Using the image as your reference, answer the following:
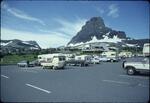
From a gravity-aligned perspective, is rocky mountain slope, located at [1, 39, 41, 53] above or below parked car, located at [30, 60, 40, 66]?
above

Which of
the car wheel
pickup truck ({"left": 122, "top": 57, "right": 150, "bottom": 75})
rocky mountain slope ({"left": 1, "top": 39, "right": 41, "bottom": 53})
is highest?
rocky mountain slope ({"left": 1, "top": 39, "right": 41, "bottom": 53})

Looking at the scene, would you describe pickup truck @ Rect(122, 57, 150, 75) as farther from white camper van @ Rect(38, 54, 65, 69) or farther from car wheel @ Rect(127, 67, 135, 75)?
white camper van @ Rect(38, 54, 65, 69)

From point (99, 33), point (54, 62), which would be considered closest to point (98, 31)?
point (99, 33)

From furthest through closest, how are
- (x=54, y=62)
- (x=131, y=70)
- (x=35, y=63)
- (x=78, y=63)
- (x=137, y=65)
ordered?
(x=35, y=63), (x=78, y=63), (x=54, y=62), (x=131, y=70), (x=137, y=65)

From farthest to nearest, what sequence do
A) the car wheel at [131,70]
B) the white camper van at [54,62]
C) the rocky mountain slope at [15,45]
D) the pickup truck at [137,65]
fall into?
the rocky mountain slope at [15,45]
the white camper van at [54,62]
the car wheel at [131,70]
the pickup truck at [137,65]

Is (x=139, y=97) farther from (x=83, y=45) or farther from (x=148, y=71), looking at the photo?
(x=83, y=45)

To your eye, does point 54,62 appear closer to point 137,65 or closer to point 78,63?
point 78,63

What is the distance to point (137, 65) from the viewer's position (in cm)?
1873

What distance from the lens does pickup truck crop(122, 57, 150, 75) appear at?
58.9 feet

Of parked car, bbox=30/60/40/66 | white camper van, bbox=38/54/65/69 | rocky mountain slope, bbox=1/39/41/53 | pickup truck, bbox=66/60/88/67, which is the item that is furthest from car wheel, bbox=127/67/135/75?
rocky mountain slope, bbox=1/39/41/53

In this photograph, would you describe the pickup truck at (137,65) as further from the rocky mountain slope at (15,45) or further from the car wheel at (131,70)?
the rocky mountain slope at (15,45)

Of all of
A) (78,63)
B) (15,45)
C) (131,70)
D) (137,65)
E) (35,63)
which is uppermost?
(15,45)

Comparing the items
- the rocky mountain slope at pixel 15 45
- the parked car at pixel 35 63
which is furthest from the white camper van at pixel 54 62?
the rocky mountain slope at pixel 15 45

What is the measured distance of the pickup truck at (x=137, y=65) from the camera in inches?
707
